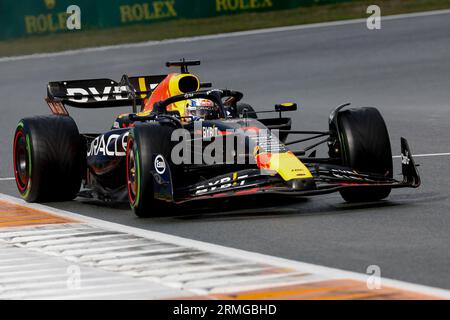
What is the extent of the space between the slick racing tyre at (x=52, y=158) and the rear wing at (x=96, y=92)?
3.82 feet

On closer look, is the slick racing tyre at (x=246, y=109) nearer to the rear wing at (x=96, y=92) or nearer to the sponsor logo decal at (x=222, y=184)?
the rear wing at (x=96, y=92)

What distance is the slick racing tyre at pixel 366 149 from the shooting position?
10266mm

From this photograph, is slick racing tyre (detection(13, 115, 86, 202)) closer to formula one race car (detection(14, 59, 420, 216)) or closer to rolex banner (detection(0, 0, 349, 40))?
formula one race car (detection(14, 59, 420, 216))

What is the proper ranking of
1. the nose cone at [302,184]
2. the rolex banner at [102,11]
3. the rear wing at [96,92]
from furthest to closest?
the rolex banner at [102,11], the rear wing at [96,92], the nose cone at [302,184]

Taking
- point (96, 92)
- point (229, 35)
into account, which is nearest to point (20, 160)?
point (96, 92)

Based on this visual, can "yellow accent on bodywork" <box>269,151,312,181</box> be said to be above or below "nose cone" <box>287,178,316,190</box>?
above

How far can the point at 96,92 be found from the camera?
12812 millimetres

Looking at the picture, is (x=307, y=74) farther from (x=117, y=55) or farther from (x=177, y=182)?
(x=177, y=182)

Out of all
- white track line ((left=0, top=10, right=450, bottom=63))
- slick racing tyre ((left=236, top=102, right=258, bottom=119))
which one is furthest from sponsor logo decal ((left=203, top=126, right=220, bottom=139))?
white track line ((left=0, top=10, right=450, bottom=63))

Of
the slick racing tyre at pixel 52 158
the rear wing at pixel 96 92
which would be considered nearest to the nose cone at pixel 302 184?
the slick racing tyre at pixel 52 158

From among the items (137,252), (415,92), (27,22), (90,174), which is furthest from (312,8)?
(137,252)

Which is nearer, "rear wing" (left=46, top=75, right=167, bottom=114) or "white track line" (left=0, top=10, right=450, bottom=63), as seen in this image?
"rear wing" (left=46, top=75, right=167, bottom=114)

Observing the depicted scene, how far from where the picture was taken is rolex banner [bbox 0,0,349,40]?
30.3m
